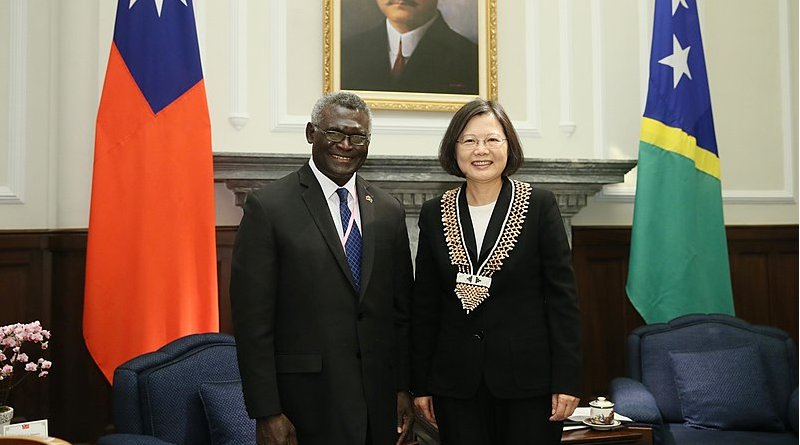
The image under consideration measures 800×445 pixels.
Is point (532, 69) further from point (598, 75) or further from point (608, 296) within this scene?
point (608, 296)

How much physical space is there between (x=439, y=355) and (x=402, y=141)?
2.01 metres

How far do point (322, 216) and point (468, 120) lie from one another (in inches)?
21.3

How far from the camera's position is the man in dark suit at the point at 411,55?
3.88 m

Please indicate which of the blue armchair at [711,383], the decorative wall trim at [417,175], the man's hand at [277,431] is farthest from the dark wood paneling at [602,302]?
the man's hand at [277,431]

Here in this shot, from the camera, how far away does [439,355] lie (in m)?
2.11

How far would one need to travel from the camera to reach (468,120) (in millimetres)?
2160

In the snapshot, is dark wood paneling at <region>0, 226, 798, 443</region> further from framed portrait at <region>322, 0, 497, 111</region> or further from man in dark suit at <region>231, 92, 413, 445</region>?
man in dark suit at <region>231, 92, 413, 445</region>

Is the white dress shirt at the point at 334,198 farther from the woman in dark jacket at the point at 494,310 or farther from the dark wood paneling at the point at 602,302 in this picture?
the dark wood paneling at the point at 602,302

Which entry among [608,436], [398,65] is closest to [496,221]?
[608,436]

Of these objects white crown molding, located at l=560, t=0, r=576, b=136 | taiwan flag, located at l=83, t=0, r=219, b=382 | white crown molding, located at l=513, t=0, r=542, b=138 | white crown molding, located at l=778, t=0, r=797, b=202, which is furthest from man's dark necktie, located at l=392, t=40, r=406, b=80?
white crown molding, located at l=778, t=0, r=797, b=202

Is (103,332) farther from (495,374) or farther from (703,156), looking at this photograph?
(703,156)

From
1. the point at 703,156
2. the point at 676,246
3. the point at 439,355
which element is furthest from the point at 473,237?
the point at 703,156

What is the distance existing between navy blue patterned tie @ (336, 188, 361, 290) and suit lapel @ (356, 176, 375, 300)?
1 cm

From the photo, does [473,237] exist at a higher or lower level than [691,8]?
lower
